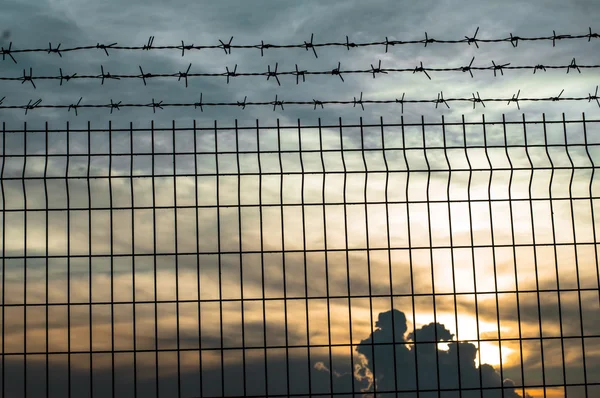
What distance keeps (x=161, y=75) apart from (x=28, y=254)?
8.05ft

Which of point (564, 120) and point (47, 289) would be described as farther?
point (564, 120)

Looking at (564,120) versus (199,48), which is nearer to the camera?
(199,48)

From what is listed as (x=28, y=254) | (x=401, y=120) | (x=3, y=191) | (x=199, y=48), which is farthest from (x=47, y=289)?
(x=401, y=120)

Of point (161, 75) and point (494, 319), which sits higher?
point (161, 75)

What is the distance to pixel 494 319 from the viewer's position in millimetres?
9016

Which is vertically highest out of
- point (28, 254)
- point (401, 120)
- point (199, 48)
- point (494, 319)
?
Answer: point (199, 48)

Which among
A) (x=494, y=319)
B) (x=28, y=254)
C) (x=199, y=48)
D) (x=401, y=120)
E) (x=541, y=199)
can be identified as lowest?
(x=494, y=319)

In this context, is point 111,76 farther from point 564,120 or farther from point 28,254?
point 564,120

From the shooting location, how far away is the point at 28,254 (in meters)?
8.83

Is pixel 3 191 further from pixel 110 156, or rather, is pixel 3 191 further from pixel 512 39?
pixel 512 39

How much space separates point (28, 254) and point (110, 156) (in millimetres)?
1405

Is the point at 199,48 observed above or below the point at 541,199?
above

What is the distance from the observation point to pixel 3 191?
28.9 feet

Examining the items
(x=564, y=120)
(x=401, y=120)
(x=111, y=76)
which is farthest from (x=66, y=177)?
(x=564, y=120)
